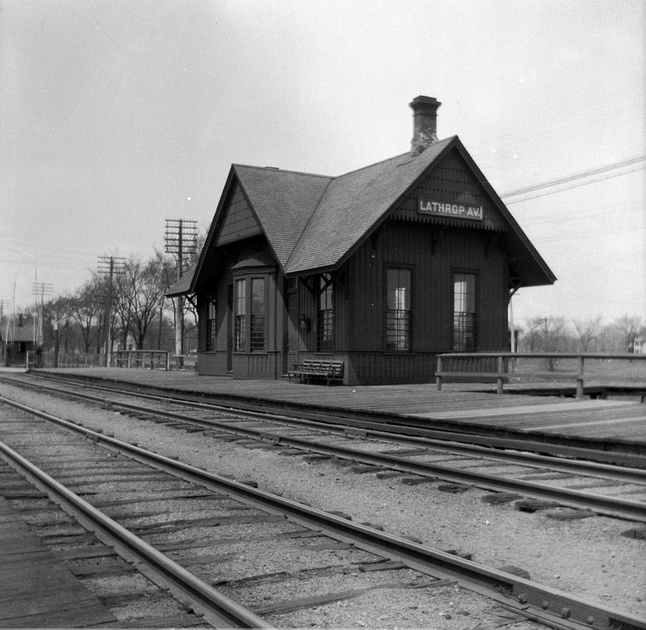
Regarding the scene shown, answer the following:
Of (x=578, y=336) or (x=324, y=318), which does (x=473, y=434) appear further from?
(x=578, y=336)

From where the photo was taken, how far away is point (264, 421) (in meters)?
13.8

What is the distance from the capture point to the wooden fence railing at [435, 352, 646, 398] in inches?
577

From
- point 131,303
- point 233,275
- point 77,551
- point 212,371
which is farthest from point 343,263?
point 131,303

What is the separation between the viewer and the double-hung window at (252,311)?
80.7 ft

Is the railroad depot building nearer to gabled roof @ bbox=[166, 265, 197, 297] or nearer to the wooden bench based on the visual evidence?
the wooden bench

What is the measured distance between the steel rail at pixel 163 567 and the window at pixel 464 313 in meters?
16.7

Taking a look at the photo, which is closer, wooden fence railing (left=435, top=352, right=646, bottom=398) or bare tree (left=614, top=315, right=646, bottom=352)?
wooden fence railing (left=435, top=352, right=646, bottom=398)

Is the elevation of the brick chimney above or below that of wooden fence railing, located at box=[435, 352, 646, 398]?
above

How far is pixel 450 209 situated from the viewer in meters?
21.7

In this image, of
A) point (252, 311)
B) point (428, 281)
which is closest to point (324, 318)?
point (428, 281)

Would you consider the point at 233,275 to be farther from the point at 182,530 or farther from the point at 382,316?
the point at 182,530

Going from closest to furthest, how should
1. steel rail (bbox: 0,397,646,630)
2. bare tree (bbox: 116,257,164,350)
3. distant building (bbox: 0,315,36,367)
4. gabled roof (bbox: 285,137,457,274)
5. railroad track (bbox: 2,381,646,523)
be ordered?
steel rail (bbox: 0,397,646,630)
railroad track (bbox: 2,381,646,523)
gabled roof (bbox: 285,137,457,274)
bare tree (bbox: 116,257,164,350)
distant building (bbox: 0,315,36,367)

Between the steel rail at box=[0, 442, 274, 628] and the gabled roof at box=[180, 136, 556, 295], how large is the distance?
13433mm

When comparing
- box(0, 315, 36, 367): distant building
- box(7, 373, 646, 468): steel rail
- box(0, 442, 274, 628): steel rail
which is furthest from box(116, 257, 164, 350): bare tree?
box(0, 442, 274, 628): steel rail
